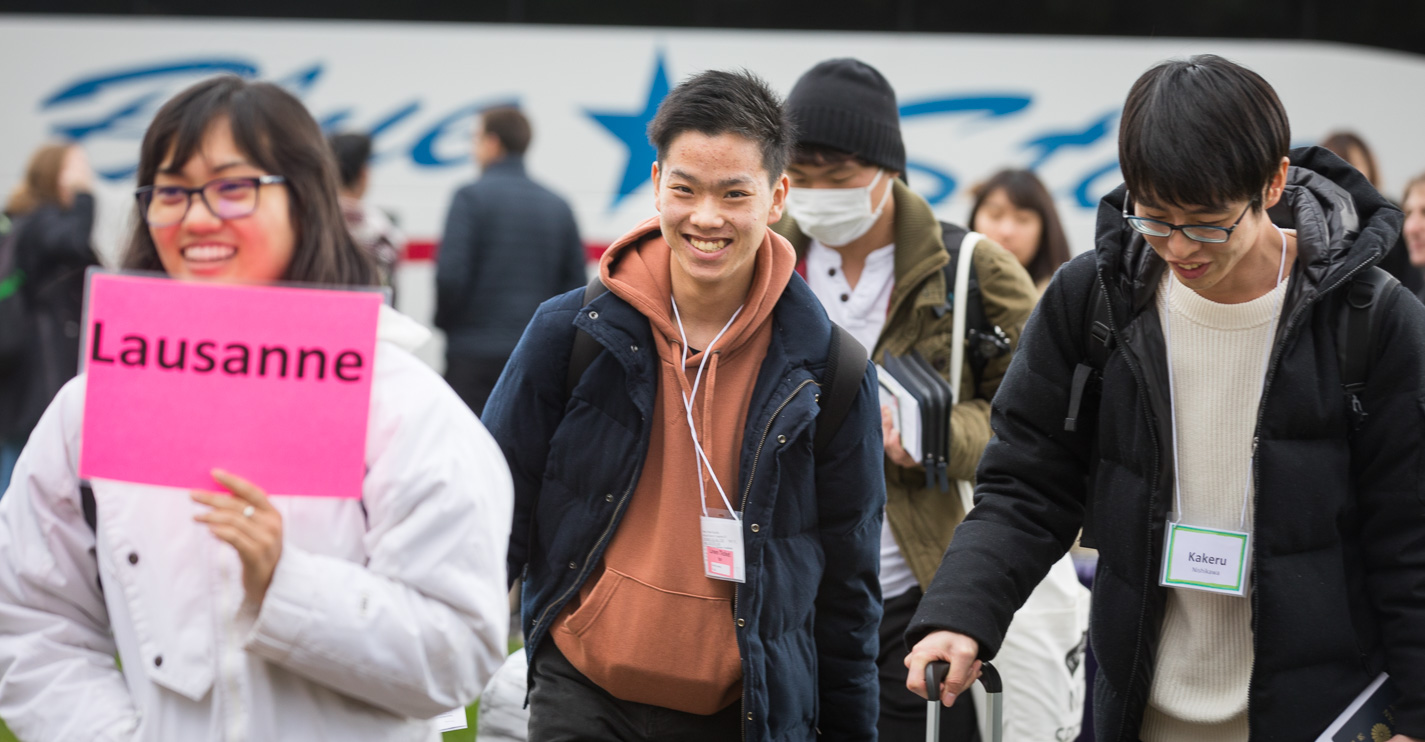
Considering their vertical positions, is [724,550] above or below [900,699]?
above

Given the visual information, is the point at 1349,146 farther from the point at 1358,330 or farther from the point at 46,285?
the point at 46,285

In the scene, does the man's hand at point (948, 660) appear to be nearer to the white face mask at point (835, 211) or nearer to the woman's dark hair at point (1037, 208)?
the white face mask at point (835, 211)

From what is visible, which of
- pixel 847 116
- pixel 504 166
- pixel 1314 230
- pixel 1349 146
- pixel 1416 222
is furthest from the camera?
pixel 504 166

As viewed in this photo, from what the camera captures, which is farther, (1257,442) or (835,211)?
(835,211)

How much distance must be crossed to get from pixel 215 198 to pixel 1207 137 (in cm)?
157

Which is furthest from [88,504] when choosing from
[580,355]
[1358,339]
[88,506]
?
[1358,339]

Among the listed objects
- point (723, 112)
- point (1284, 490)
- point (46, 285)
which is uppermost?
point (723, 112)

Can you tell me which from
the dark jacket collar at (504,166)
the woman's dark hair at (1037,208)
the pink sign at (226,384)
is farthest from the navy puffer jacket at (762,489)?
the dark jacket collar at (504,166)

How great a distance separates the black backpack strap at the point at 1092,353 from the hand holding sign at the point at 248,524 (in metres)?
1.47

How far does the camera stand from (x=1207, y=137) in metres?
2.38

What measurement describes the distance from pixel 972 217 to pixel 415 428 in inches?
179

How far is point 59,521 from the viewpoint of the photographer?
206 cm

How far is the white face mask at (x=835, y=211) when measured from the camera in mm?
3924

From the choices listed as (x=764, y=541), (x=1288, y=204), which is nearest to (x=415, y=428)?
(x=764, y=541)
